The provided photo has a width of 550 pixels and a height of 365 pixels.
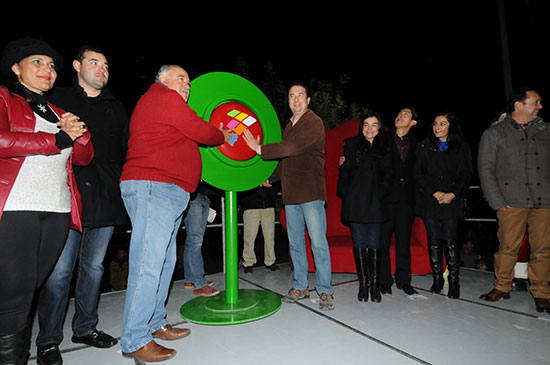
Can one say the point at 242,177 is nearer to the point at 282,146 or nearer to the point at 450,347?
the point at 282,146

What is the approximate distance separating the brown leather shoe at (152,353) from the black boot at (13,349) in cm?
51

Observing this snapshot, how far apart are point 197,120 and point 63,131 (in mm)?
681

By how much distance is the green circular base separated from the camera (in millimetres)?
2234

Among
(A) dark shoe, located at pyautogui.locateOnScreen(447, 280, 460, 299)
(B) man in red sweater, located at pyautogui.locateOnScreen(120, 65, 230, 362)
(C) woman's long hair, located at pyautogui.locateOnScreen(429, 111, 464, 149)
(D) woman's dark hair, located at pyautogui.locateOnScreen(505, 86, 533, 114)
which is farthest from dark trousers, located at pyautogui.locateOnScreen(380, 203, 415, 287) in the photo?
(B) man in red sweater, located at pyautogui.locateOnScreen(120, 65, 230, 362)

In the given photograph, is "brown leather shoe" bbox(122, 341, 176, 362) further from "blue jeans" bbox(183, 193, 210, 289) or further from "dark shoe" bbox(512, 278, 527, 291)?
"dark shoe" bbox(512, 278, 527, 291)

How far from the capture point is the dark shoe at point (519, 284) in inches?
114

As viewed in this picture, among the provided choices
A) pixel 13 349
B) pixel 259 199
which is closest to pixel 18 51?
pixel 13 349

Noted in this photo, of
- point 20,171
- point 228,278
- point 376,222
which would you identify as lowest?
point 228,278

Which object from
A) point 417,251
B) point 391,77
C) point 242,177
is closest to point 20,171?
point 242,177

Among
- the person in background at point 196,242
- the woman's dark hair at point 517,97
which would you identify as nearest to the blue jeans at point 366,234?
the person in background at point 196,242

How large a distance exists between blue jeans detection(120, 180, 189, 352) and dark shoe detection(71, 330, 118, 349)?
1.10 ft

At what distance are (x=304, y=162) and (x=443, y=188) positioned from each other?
1.32 metres

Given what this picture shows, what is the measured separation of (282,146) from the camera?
2428 mm

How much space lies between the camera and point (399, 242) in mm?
2910
